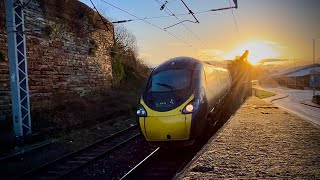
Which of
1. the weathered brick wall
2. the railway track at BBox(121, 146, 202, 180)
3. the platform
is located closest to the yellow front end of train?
the railway track at BBox(121, 146, 202, 180)

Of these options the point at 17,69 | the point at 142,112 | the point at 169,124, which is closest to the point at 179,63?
the point at 142,112

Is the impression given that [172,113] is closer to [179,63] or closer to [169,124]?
[169,124]

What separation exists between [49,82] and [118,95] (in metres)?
9.15

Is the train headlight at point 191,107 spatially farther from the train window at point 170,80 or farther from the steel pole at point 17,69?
the steel pole at point 17,69

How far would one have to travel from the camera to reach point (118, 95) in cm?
2512

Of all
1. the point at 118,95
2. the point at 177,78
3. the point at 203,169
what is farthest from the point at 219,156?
the point at 118,95

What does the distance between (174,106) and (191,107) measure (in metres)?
0.45

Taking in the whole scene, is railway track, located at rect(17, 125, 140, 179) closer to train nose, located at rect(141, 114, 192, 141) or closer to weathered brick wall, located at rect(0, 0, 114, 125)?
train nose, located at rect(141, 114, 192, 141)

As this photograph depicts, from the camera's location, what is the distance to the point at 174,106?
8.62 metres

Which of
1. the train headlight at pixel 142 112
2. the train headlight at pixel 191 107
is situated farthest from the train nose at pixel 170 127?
the train headlight at pixel 142 112

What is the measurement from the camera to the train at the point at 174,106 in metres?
8.50

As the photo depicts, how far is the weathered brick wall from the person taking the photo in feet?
48.6

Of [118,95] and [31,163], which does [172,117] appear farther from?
[118,95]

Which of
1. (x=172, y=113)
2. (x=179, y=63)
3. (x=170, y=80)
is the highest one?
(x=179, y=63)
